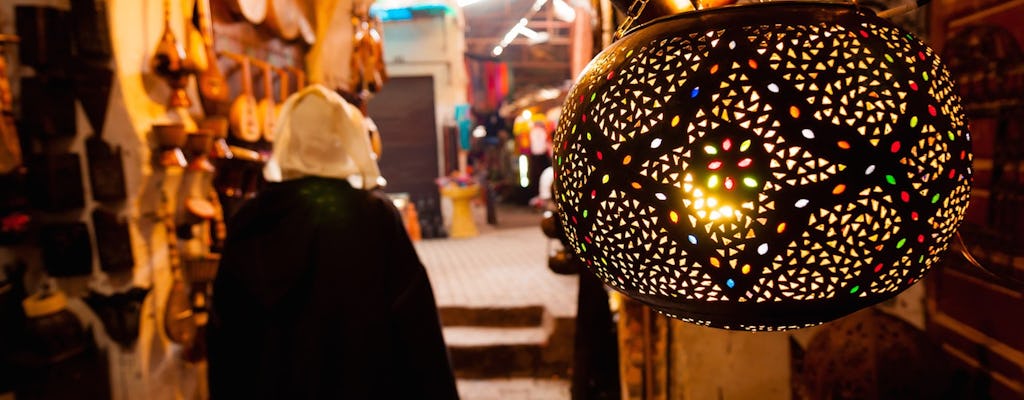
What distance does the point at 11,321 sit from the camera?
2371mm

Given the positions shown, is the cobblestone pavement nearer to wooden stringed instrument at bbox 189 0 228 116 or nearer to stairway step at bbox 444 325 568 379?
stairway step at bbox 444 325 568 379

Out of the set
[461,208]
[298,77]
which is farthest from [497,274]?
[461,208]

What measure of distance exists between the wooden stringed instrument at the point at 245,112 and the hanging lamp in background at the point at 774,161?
3877mm

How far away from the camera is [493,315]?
18.2 feet

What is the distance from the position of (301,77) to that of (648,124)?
5565 mm

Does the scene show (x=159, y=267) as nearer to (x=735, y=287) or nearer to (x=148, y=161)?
(x=148, y=161)

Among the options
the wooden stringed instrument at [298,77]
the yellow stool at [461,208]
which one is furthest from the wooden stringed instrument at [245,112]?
the yellow stool at [461,208]

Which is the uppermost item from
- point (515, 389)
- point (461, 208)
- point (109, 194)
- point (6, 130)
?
point (6, 130)

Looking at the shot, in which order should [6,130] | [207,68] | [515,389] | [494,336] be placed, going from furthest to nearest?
[494,336] → [515,389] → [207,68] → [6,130]

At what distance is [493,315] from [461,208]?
5278 mm

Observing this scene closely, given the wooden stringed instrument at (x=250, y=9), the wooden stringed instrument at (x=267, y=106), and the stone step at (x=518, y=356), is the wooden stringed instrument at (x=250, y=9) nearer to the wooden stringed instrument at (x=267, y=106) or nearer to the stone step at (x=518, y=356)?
the wooden stringed instrument at (x=267, y=106)

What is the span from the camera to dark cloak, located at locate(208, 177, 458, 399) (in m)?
2.26

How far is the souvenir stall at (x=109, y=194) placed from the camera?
7.93 feet

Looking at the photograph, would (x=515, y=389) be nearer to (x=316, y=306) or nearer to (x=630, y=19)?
(x=316, y=306)
